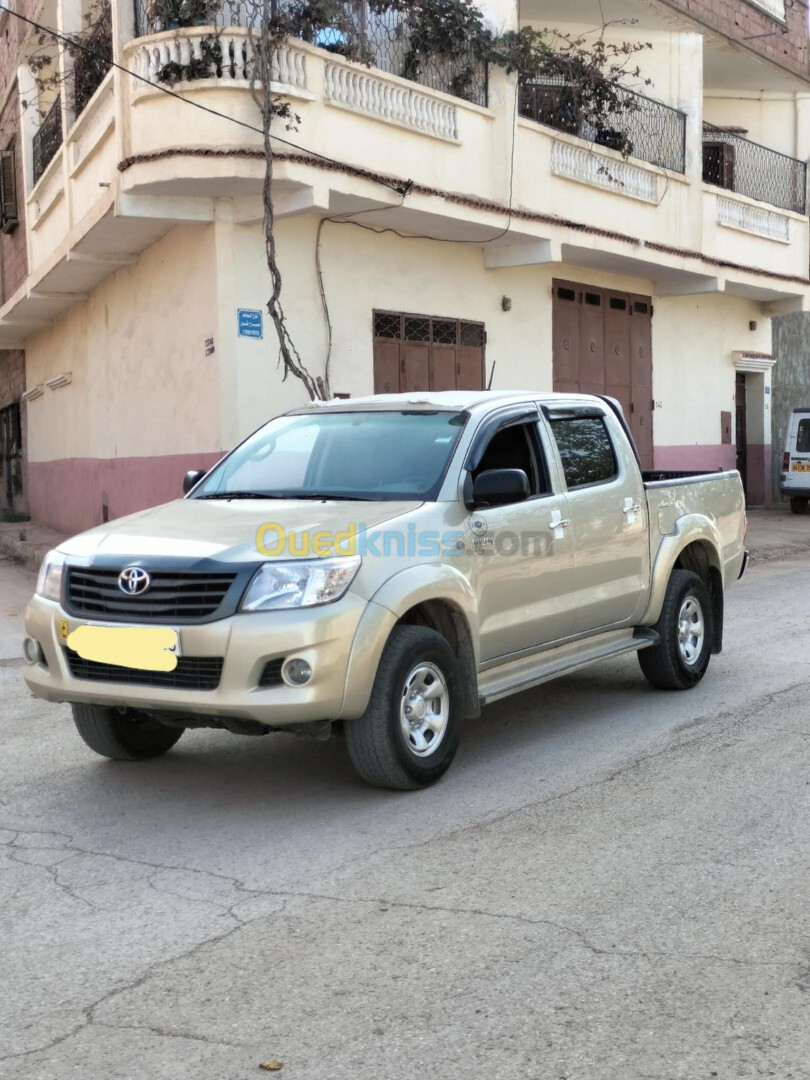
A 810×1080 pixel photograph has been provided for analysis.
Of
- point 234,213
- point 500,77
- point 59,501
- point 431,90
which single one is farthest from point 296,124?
point 59,501

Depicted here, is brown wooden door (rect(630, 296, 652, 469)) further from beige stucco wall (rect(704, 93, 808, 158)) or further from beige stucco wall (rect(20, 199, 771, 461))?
beige stucco wall (rect(704, 93, 808, 158))

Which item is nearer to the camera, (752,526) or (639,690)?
(639,690)

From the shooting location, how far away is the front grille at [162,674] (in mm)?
4781

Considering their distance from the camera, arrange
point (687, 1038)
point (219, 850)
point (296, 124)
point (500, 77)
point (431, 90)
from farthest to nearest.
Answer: point (500, 77)
point (431, 90)
point (296, 124)
point (219, 850)
point (687, 1038)

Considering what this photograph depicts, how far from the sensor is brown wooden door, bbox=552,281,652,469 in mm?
16906

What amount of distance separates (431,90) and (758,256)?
848 cm

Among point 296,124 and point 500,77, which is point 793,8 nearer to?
point 500,77

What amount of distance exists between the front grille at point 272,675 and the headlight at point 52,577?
112 centimetres

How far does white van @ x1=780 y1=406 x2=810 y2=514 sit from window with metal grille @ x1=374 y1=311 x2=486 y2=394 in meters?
8.77

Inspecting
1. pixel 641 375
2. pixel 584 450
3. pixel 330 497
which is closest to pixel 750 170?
pixel 641 375

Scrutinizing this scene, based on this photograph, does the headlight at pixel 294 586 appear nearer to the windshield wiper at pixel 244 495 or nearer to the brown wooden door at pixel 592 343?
the windshield wiper at pixel 244 495

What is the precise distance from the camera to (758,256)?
1956 cm

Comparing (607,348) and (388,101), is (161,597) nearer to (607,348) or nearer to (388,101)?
(388,101)

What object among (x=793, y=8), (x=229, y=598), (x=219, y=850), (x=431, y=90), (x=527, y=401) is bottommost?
(x=219, y=850)
